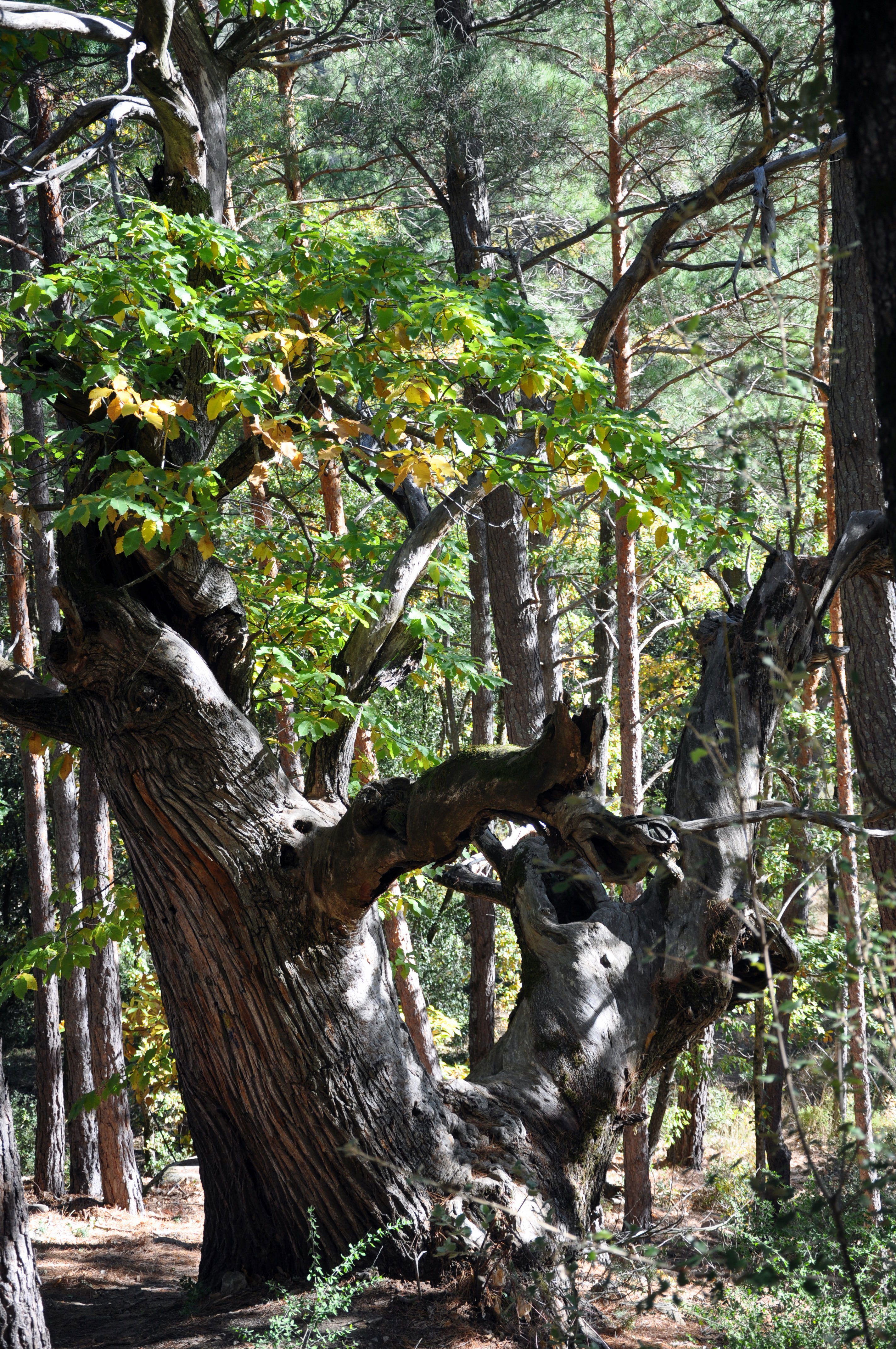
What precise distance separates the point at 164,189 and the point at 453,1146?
14.8ft

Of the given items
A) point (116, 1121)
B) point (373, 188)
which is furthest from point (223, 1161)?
point (373, 188)

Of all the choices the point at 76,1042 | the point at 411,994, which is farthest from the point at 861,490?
the point at 76,1042

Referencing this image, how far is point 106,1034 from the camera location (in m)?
9.32

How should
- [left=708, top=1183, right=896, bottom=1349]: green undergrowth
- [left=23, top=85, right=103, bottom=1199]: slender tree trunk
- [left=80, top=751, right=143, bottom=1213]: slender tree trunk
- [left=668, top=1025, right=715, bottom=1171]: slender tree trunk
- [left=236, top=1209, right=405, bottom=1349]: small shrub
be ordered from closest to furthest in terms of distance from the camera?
[left=708, top=1183, right=896, bottom=1349]: green undergrowth, [left=236, top=1209, right=405, bottom=1349]: small shrub, [left=80, top=751, right=143, bottom=1213]: slender tree trunk, [left=23, top=85, right=103, bottom=1199]: slender tree trunk, [left=668, top=1025, right=715, bottom=1171]: slender tree trunk

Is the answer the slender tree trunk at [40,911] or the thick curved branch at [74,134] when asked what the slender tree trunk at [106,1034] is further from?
the thick curved branch at [74,134]

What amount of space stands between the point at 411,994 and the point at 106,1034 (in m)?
3.13

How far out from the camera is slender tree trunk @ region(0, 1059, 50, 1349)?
11.1 feet

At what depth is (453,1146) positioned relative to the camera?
12.7ft

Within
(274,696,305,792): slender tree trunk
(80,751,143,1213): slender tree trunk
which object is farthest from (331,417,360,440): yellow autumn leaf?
(80,751,143,1213): slender tree trunk

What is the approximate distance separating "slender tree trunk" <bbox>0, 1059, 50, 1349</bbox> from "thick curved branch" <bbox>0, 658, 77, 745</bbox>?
153 centimetres

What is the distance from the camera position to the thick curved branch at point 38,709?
14.8 ft

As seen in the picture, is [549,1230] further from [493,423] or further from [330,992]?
[493,423]

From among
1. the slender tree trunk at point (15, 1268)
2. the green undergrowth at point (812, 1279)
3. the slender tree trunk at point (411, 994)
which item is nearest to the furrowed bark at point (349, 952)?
the green undergrowth at point (812, 1279)

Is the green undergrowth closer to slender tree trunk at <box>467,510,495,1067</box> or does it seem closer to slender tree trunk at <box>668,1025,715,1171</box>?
slender tree trunk at <box>467,510,495,1067</box>
